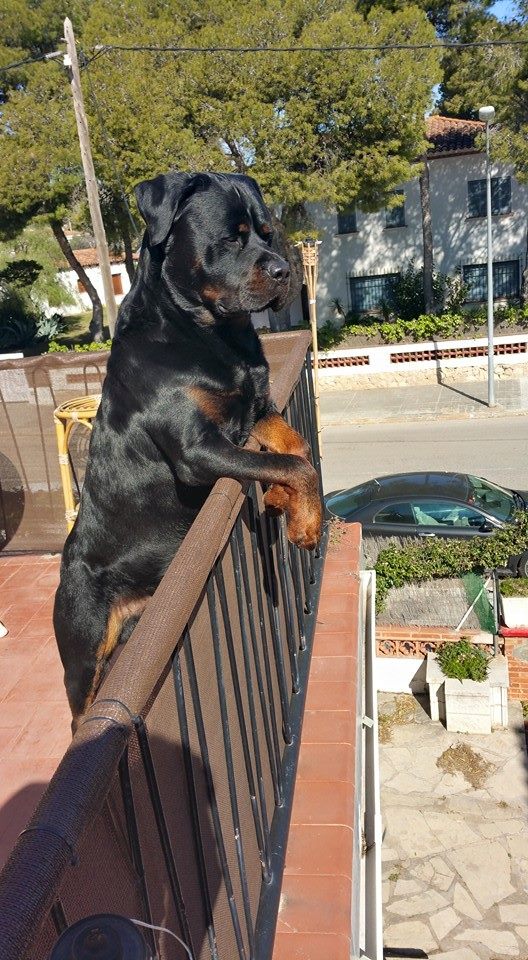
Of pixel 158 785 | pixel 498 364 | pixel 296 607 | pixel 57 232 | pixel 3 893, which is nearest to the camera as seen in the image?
pixel 3 893

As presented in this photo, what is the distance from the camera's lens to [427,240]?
24062 millimetres

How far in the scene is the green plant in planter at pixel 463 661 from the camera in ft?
26.6

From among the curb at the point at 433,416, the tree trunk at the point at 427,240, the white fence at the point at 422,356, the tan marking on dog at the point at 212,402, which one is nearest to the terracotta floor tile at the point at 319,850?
the tan marking on dog at the point at 212,402

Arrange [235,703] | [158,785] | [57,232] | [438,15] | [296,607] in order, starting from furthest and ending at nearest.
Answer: [57,232], [438,15], [296,607], [235,703], [158,785]

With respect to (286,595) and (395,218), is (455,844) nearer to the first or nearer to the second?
(286,595)

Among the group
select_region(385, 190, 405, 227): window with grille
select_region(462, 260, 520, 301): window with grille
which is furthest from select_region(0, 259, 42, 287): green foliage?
select_region(462, 260, 520, 301): window with grille

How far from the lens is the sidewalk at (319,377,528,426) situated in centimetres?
1758

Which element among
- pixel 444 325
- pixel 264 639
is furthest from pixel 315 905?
pixel 444 325

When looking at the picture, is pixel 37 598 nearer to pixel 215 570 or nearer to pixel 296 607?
pixel 296 607

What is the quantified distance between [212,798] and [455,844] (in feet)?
19.5

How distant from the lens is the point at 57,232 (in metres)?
23.9

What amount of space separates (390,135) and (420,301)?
6498mm

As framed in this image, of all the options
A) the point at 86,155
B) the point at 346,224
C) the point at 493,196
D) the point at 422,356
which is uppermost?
the point at 86,155

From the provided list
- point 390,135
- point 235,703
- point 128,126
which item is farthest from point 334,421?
point 235,703
